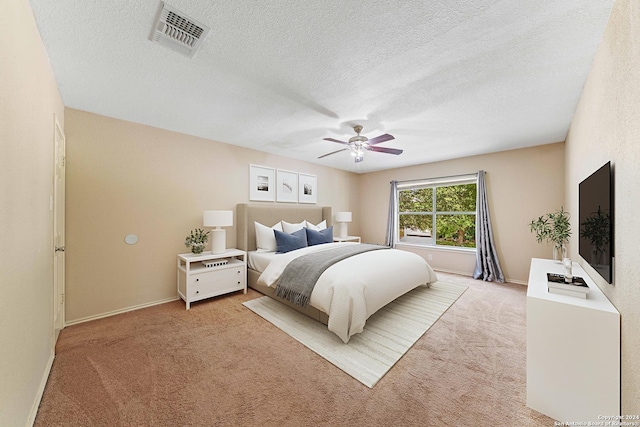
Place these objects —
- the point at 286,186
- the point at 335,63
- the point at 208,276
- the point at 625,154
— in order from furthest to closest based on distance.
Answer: the point at 286,186, the point at 208,276, the point at 335,63, the point at 625,154

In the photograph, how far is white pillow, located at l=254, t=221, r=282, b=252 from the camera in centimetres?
392

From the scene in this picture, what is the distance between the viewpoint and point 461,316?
2.75m

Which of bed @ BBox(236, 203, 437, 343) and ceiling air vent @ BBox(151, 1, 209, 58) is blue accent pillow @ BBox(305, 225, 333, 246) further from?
ceiling air vent @ BBox(151, 1, 209, 58)

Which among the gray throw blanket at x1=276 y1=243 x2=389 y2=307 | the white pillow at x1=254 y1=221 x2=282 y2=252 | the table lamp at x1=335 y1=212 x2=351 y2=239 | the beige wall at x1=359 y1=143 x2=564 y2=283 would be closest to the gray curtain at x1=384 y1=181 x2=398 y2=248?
the beige wall at x1=359 y1=143 x2=564 y2=283

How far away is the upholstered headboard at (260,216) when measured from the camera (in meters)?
3.86

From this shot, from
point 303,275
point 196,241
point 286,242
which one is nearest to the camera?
point 303,275

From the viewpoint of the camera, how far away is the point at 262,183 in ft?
14.2

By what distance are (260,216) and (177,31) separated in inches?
116

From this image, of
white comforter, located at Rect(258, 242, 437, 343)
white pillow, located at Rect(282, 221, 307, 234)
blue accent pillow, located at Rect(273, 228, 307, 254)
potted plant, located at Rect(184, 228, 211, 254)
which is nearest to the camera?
white comforter, located at Rect(258, 242, 437, 343)

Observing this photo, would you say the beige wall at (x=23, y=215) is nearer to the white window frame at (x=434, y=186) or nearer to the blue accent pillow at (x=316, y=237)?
the blue accent pillow at (x=316, y=237)

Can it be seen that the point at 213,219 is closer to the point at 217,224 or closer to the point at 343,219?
the point at 217,224

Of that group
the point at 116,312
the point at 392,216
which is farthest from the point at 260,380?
the point at 392,216

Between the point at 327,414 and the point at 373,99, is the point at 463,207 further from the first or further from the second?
the point at 327,414

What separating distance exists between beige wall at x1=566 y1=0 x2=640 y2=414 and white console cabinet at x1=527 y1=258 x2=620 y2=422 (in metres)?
0.06
